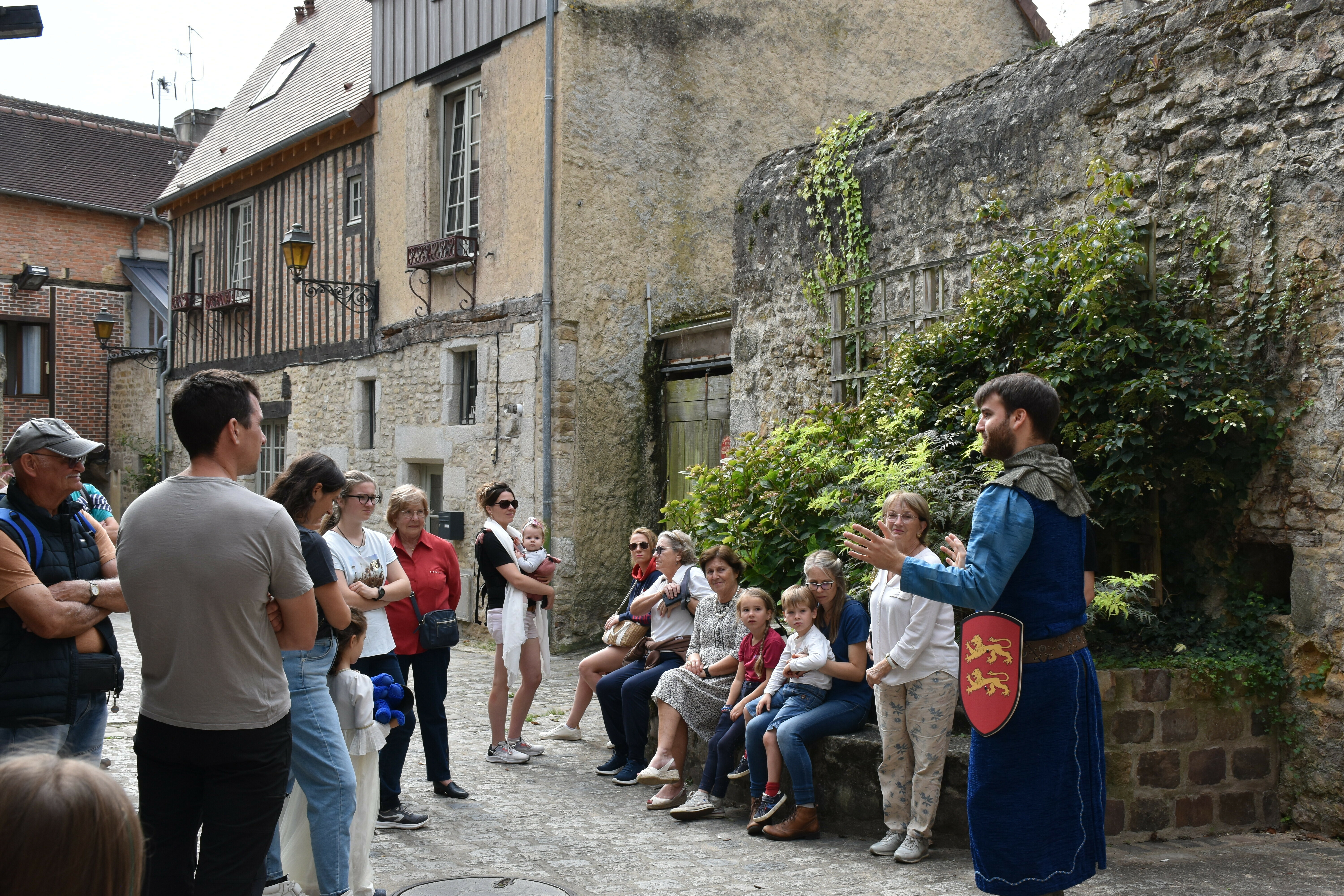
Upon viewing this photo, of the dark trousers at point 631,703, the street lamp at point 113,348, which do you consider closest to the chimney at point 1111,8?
the dark trousers at point 631,703

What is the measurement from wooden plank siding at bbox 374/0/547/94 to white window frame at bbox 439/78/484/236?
15.7 inches

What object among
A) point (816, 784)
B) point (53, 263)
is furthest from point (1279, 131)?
point (53, 263)

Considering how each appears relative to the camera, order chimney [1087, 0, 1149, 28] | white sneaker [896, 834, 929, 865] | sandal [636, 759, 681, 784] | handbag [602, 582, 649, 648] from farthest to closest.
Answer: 1. chimney [1087, 0, 1149, 28]
2. handbag [602, 582, 649, 648]
3. sandal [636, 759, 681, 784]
4. white sneaker [896, 834, 929, 865]

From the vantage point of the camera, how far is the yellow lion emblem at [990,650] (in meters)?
3.04

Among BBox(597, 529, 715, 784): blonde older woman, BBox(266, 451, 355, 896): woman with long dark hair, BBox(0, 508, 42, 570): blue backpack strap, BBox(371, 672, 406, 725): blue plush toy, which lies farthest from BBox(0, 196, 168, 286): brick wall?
BBox(266, 451, 355, 896): woman with long dark hair

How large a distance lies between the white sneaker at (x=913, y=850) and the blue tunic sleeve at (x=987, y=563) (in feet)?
5.54

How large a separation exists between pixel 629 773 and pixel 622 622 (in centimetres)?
87

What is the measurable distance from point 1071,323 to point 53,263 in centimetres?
2035

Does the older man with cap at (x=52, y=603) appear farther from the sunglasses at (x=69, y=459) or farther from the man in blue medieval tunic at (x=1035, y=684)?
the man in blue medieval tunic at (x=1035, y=684)

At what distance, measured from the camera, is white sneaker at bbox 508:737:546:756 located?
621 centimetres

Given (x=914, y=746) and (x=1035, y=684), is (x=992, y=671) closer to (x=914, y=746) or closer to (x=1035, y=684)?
(x=1035, y=684)

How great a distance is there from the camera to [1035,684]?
3.03 metres

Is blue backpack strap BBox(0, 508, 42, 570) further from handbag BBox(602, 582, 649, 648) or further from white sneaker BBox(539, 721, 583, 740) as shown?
white sneaker BBox(539, 721, 583, 740)

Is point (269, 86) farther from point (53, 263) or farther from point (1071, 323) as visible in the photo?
point (1071, 323)
